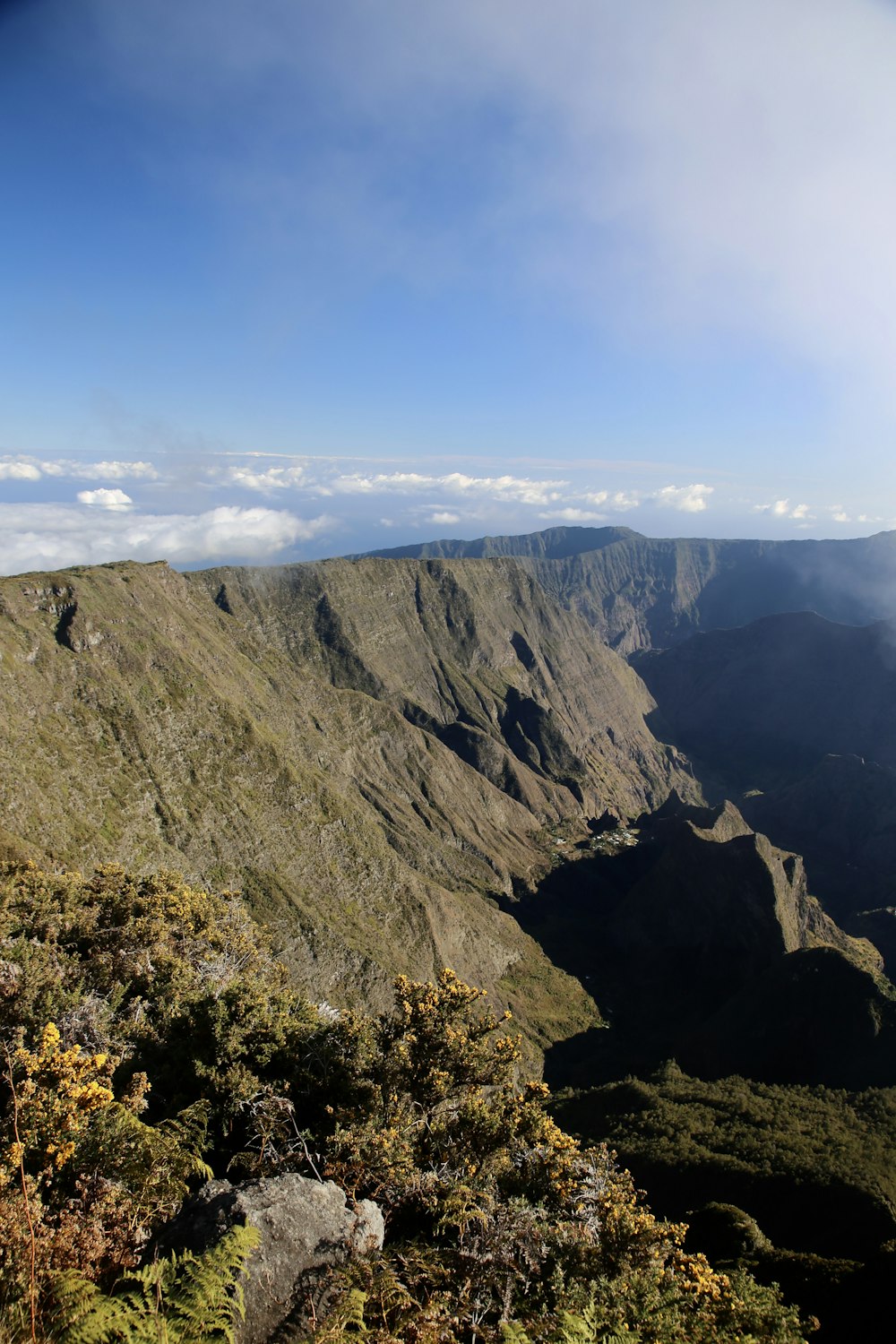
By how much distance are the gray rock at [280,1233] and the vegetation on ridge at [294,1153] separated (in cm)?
50

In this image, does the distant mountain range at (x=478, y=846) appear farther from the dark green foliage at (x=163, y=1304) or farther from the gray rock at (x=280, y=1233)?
the dark green foliage at (x=163, y=1304)

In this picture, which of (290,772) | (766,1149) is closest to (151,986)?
(766,1149)

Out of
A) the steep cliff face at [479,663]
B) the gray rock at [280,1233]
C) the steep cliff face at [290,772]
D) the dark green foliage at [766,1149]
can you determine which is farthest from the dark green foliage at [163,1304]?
the steep cliff face at [479,663]

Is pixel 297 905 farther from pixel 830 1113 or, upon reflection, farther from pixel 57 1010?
pixel 830 1113

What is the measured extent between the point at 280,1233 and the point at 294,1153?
4454 mm

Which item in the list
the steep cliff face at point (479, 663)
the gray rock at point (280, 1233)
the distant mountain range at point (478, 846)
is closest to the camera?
the gray rock at point (280, 1233)

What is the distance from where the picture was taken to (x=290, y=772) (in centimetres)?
6262

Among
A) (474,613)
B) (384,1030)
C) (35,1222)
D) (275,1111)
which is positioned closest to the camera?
(35,1222)

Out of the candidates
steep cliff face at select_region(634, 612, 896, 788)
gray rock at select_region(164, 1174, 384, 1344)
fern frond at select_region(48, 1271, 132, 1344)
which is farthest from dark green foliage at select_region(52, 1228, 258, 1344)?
steep cliff face at select_region(634, 612, 896, 788)

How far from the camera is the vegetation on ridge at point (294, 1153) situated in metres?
9.47

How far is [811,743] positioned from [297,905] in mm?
151609

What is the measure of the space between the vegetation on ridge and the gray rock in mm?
499

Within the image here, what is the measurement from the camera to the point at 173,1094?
56.6ft

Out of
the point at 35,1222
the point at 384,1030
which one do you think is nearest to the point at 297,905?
the point at 384,1030
